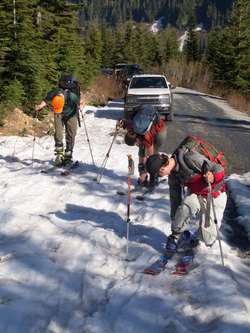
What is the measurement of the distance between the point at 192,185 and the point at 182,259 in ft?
3.32

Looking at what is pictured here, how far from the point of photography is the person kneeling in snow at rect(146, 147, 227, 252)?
3.28 meters

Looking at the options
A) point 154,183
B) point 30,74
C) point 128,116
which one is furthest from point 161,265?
point 30,74

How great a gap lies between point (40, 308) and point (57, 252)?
42.7 inches

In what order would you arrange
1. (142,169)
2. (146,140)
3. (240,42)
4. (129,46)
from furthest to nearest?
1. (129,46)
2. (240,42)
3. (142,169)
4. (146,140)

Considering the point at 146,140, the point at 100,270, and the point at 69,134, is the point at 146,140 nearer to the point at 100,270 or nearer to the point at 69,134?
the point at 69,134

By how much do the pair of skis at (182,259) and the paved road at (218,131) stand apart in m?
3.99

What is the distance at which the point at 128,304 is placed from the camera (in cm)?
298

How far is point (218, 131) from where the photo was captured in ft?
38.9

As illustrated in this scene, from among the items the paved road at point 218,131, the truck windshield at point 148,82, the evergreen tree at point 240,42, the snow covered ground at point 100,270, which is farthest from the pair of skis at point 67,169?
the evergreen tree at point 240,42

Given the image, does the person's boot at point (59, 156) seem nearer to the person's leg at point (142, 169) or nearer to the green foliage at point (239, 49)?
the person's leg at point (142, 169)

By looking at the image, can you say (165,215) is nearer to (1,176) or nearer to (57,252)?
(57,252)

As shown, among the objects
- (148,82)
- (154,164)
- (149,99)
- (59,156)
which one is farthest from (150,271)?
(148,82)

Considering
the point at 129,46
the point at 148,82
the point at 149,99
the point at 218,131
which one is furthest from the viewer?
the point at 129,46

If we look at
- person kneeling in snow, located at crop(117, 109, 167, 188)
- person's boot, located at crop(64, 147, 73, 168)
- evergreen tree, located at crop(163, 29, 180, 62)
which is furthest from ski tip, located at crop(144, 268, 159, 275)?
evergreen tree, located at crop(163, 29, 180, 62)
